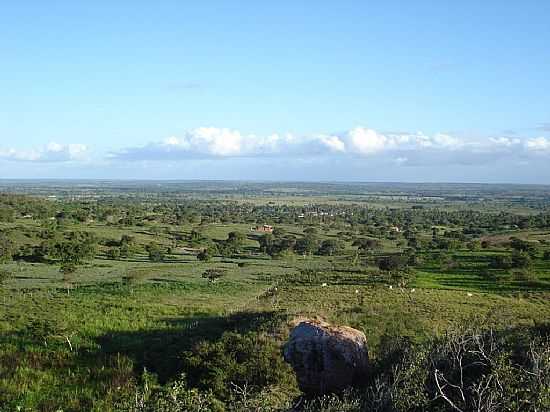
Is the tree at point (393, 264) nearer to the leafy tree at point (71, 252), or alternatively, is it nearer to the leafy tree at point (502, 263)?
the leafy tree at point (502, 263)

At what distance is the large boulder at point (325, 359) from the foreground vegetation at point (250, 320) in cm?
58

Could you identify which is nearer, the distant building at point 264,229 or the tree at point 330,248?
the tree at point 330,248

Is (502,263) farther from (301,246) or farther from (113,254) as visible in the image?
(113,254)

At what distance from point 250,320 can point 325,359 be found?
554 centimetres

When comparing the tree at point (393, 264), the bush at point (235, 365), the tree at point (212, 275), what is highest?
the bush at point (235, 365)

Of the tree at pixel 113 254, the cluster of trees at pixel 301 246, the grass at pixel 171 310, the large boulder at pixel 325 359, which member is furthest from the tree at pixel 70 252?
the large boulder at pixel 325 359

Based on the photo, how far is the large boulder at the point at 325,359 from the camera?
1664 cm

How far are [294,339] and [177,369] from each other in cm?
387

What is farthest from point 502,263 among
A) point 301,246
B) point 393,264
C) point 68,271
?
point 68,271

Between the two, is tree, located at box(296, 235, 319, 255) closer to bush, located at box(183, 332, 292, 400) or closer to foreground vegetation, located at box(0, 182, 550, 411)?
foreground vegetation, located at box(0, 182, 550, 411)

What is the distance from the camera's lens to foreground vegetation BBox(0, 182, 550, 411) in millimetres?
13445

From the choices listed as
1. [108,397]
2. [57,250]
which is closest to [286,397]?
[108,397]

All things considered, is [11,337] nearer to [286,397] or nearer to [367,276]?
[286,397]

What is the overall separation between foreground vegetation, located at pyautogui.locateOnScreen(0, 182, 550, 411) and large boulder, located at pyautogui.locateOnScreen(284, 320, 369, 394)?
576mm
